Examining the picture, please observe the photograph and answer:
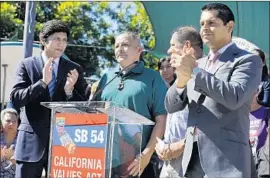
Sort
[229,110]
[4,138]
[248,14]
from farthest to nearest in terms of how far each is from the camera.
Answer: [248,14] < [4,138] < [229,110]

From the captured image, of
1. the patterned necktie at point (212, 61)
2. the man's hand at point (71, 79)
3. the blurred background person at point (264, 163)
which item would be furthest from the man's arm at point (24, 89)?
the blurred background person at point (264, 163)

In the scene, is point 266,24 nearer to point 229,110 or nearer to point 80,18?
point 229,110

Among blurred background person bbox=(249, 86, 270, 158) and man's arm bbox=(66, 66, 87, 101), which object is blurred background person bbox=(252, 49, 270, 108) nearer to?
blurred background person bbox=(249, 86, 270, 158)

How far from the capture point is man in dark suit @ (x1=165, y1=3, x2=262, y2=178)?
2596 millimetres

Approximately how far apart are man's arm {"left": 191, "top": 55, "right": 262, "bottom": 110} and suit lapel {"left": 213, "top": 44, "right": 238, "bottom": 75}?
0.09 m

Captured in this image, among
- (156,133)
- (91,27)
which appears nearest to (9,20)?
(91,27)

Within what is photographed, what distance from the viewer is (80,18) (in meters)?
23.1

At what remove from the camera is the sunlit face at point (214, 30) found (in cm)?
283

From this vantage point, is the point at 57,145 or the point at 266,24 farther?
the point at 266,24

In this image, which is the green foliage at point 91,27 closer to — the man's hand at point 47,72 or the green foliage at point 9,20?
the green foliage at point 9,20

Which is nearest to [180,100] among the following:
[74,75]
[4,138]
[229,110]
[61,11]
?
[229,110]

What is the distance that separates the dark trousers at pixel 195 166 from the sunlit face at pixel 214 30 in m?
0.55

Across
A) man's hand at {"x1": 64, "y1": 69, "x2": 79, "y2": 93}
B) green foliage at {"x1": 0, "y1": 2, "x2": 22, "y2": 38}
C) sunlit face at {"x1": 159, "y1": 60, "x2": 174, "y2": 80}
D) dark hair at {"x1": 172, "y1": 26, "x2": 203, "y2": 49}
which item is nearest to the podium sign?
man's hand at {"x1": 64, "y1": 69, "x2": 79, "y2": 93}

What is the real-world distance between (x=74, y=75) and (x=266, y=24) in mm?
5212
